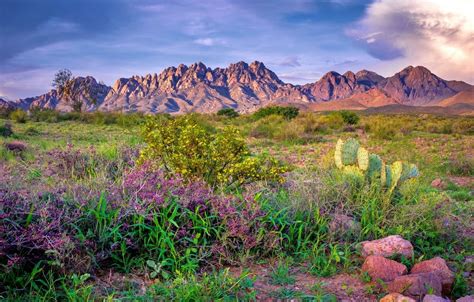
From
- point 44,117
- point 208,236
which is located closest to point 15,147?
point 208,236

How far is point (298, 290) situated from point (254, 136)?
615 inches

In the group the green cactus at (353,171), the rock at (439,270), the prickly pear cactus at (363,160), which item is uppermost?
the prickly pear cactus at (363,160)

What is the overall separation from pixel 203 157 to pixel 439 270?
326cm

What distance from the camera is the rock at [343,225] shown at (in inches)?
161

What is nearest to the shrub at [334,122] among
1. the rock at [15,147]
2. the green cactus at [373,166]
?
the rock at [15,147]

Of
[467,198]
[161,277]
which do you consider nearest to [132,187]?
[161,277]

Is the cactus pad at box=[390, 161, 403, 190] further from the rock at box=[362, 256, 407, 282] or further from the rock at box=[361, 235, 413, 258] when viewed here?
the rock at box=[362, 256, 407, 282]

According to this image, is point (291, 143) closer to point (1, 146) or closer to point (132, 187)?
point (1, 146)

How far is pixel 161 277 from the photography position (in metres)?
3.38

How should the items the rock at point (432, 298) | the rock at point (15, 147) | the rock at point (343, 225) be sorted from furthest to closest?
the rock at point (15, 147) → the rock at point (343, 225) → the rock at point (432, 298)

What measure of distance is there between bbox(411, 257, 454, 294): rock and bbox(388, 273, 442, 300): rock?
15cm

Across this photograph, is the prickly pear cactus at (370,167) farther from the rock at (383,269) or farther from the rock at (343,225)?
the rock at (383,269)

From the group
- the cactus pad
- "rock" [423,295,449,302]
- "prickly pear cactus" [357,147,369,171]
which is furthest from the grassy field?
"rock" [423,295,449,302]

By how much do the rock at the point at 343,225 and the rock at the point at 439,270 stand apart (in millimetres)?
775
